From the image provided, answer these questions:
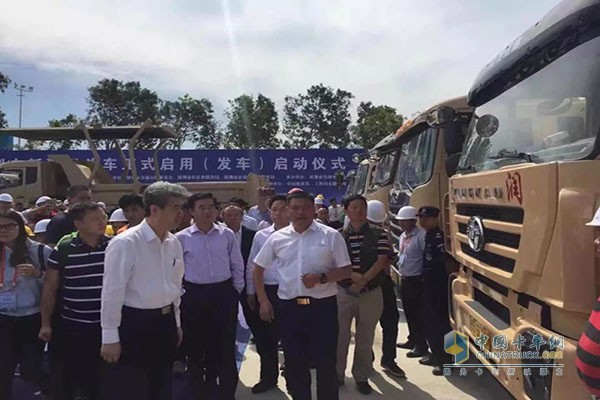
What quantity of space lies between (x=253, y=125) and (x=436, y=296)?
28.2 m

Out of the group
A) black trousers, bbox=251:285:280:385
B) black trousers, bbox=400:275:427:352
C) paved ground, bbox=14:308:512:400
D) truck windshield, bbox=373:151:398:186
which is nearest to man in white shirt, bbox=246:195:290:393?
black trousers, bbox=251:285:280:385

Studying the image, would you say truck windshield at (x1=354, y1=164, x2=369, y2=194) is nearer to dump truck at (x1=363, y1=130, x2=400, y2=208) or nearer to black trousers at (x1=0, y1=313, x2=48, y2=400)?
dump truck at (x1=363, y1=130, x2=400, y2=208)

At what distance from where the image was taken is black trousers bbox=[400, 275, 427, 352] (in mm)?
5031

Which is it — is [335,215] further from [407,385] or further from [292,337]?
[292,337]

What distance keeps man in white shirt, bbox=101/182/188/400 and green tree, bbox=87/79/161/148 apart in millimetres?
32006

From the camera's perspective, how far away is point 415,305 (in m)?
5.09

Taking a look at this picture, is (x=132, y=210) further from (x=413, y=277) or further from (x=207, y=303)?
(x=413, y=277)

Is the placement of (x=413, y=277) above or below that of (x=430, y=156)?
below

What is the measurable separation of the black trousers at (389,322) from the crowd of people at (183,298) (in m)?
0.02

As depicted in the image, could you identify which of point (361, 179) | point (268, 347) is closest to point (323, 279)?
point (268, 347)

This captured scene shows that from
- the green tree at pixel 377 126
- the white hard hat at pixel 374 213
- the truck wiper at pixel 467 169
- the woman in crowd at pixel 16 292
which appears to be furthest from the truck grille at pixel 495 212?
the green tree at pixel 377 126

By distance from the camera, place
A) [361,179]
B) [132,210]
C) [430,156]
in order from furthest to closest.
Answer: [361,179] < [430,156] < [132,210]

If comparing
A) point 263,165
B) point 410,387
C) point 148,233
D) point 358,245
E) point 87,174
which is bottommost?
point 410,387

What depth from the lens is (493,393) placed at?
13.9 feet
